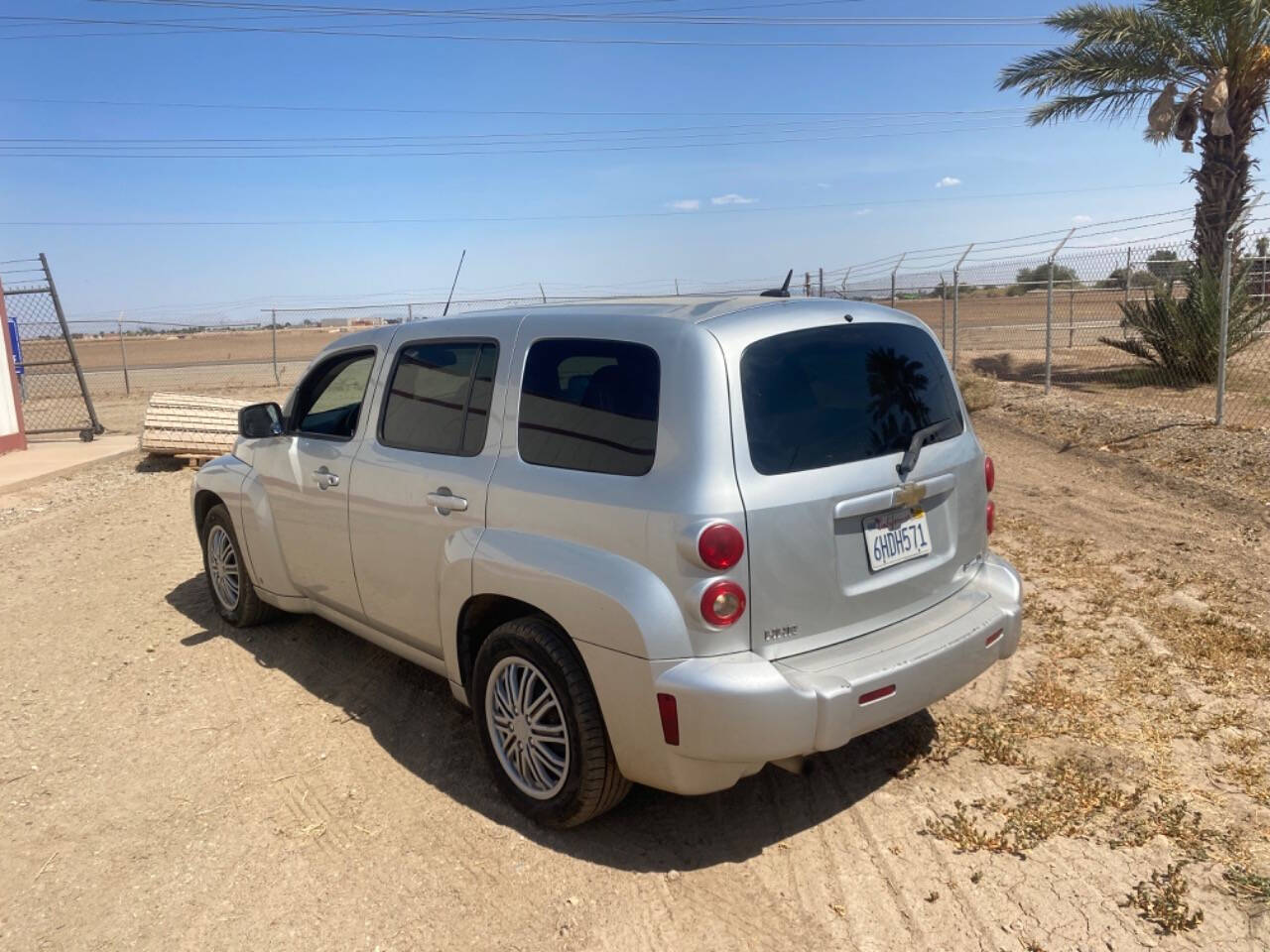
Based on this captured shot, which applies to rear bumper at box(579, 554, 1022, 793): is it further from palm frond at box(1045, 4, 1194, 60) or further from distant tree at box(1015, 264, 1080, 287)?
A: palm frond at box(1045, 4, 1194, 60)

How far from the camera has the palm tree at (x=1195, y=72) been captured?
48.5 ft

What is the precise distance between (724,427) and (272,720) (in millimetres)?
2847

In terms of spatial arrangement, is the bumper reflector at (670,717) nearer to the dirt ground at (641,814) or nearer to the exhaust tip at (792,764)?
the exhaust tip at (792,764)

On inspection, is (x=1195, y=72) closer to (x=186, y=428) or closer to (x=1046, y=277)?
(x=1046, y=277)

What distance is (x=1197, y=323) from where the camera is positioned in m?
13.8

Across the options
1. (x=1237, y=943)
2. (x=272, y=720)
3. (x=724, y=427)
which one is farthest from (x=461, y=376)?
(x=1237, y=943)

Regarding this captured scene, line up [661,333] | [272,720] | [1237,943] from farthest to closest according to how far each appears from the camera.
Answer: [272,720] → [661,333] → [1237,943]

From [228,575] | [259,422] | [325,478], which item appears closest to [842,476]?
[325,478]

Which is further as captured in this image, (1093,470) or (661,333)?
(1093,470)

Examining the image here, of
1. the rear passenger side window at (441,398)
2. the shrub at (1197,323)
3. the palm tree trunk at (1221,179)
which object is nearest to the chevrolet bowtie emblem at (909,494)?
the rear passenger side window at (441,398)

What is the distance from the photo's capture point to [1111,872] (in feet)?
10.3

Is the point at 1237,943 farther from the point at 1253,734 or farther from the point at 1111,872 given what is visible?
the point at 1253,734

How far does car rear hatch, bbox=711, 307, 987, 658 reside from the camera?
3062 millimetres

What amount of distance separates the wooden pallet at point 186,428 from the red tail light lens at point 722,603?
9603 mm
